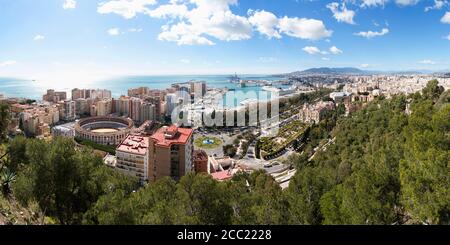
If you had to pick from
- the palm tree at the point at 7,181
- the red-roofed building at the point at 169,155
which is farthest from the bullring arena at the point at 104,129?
the palm tree at the point at 7,181

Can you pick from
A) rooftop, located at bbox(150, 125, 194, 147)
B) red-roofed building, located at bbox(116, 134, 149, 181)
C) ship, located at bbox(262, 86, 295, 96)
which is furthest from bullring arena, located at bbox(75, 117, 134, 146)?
ship, located at bbox(262, 86, 295, 96)

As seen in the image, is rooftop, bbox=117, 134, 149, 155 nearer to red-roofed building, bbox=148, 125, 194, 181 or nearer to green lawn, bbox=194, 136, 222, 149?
red-roofed building, bbox=148, 125, 194, 181

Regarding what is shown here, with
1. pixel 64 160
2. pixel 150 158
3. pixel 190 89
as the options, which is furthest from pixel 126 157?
pixel 190 89

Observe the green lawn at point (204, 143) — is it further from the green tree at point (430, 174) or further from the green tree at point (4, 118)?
the green tree at point (430, 174)

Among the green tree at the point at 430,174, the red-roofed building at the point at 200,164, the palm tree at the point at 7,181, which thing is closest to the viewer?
the green tree at the point at 430,174

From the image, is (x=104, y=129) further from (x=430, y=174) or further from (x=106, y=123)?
(x=430, y=174)

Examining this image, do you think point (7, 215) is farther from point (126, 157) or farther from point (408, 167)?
point (126, 157)
